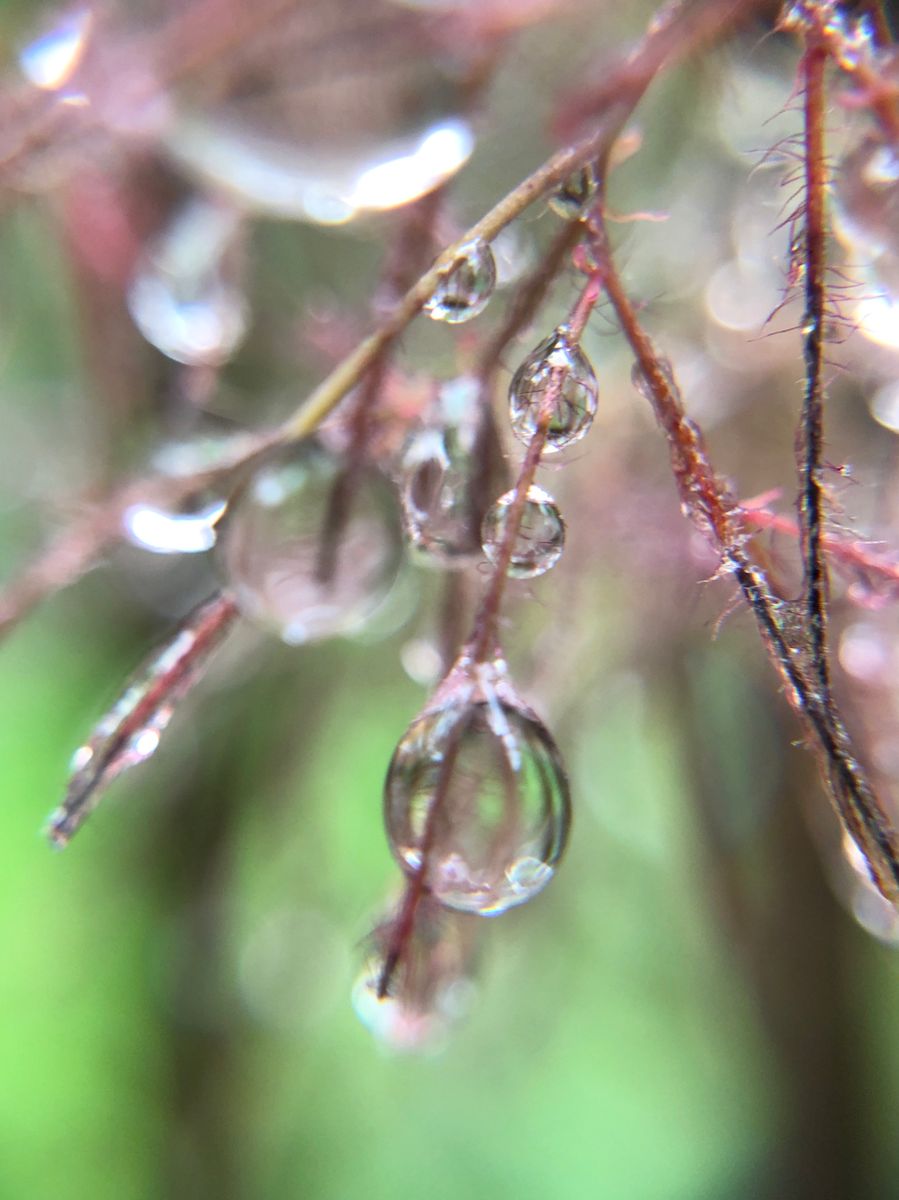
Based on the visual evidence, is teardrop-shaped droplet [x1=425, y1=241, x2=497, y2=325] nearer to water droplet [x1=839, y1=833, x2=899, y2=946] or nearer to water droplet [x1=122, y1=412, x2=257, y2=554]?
water droplet [x1=122, y1=412, x2=257, y2=554]

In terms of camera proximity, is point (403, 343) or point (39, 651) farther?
point (39, 651)

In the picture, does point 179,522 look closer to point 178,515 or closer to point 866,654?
point 178,515

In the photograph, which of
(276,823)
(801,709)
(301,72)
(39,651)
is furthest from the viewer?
(39,651)

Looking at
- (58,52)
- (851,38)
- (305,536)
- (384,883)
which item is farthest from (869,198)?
(384,883)

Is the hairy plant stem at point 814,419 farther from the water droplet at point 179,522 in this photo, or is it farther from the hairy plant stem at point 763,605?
the water droplet at point 179,522

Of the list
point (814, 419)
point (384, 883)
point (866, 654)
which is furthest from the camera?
point (384, 883)

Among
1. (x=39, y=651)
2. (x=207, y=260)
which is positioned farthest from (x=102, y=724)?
(x=39, y=651)

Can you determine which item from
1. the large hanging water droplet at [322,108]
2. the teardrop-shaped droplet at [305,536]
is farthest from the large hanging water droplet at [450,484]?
the large hanging water droplet at [322,108]

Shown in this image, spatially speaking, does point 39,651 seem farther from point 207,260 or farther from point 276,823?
point 207,260
